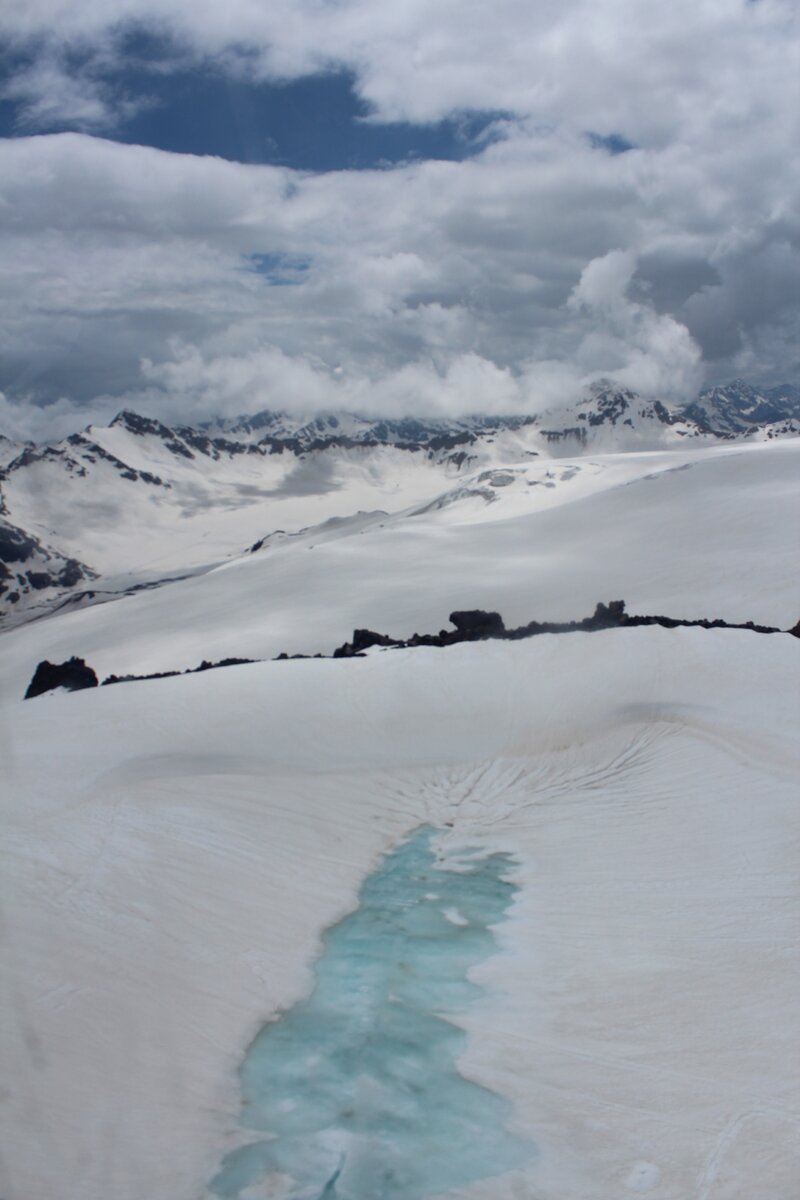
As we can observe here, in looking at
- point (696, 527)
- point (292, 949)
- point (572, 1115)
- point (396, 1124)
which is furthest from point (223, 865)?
point (696, 527)

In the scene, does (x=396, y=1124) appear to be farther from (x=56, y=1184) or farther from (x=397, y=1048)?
(x=56, y=1184)

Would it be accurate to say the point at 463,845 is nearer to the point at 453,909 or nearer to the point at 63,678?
the point at 453,909

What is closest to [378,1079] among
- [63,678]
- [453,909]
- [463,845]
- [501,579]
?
[453,909]

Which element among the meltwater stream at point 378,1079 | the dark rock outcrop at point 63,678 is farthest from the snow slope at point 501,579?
the meltwater stream at point 378,1079

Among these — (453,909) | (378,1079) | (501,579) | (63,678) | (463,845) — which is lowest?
(378,1079)

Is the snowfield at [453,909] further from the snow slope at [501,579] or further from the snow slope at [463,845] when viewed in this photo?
the snow slope at [501,579]
